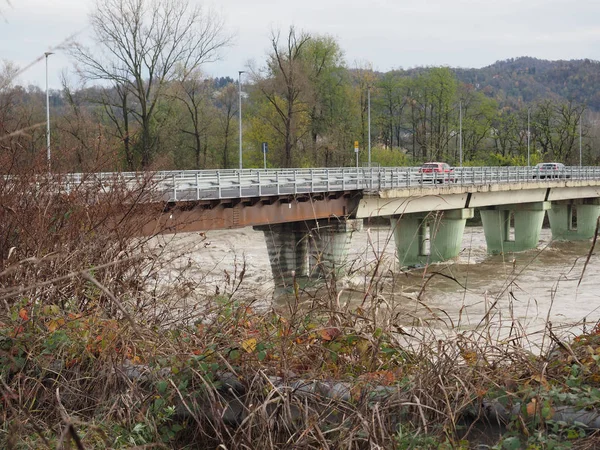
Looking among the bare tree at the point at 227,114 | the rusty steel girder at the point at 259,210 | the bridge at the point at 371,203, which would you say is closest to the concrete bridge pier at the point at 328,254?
the bridge at the point at 371,203

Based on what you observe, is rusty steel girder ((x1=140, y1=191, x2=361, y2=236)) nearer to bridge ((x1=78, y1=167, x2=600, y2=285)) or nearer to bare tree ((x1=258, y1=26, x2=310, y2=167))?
bridge ((x1=78, y1=167, x2=600, y2=285))

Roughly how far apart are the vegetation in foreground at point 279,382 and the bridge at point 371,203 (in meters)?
5.08

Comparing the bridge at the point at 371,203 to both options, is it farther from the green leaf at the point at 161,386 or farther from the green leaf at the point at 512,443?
the green leaf at the point at 512,443

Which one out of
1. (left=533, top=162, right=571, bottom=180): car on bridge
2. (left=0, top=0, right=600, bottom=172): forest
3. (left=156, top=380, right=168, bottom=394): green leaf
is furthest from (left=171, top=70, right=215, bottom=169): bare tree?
(left=156, top=380, right=168, bottom=394): green leaf

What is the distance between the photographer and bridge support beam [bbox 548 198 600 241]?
54.2 m

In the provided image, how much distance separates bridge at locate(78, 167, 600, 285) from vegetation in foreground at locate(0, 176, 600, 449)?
5.08 meters

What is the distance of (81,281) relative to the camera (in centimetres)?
650

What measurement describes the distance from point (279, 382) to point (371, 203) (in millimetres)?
30360

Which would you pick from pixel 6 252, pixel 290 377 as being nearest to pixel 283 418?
pixel 290 377

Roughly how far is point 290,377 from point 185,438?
75cm

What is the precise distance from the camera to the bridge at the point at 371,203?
25250mm

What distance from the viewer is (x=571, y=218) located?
183ft

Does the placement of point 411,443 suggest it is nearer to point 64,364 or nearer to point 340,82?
point 64,364

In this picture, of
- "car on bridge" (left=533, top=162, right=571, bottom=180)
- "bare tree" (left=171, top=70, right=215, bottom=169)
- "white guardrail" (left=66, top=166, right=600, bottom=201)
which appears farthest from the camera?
"bare tree" (left=171, top=70, right=215, bottom=169)
